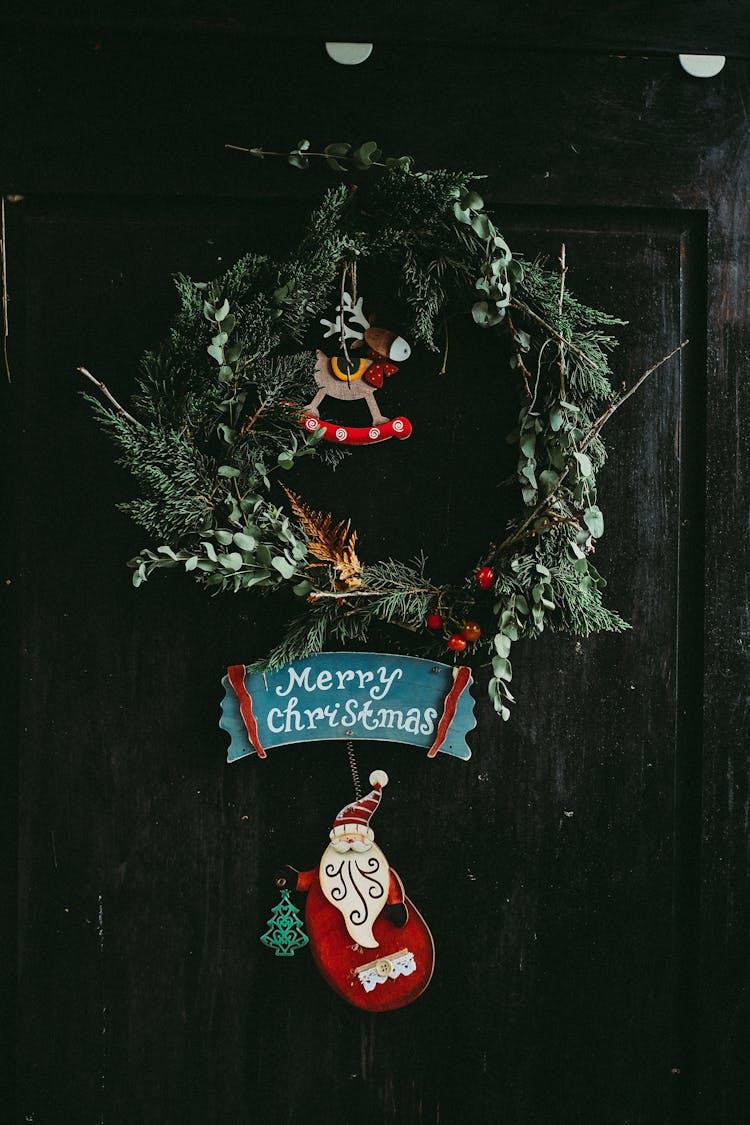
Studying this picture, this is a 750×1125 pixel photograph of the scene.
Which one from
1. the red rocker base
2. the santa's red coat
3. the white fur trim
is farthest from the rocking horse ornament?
the santa's red coat

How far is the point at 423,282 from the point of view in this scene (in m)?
1.45

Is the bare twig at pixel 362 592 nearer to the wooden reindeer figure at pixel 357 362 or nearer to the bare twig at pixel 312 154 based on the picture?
the wooden reindeer figure at pixel 357 362

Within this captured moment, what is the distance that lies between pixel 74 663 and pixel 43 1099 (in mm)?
837

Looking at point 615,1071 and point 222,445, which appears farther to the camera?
point 615,1071

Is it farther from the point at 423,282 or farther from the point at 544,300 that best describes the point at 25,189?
the point at 544,300

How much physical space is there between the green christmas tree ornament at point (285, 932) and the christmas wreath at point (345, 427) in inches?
19.5

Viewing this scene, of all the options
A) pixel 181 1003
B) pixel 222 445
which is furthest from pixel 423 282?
pixel 181 1003

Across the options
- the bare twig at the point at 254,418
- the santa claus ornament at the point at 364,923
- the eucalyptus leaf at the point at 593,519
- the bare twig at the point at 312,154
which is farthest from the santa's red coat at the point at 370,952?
the bare twig at the point at 312,154

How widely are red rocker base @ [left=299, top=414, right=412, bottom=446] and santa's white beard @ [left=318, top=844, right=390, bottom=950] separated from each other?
77 centimetres

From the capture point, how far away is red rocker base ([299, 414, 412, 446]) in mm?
1453

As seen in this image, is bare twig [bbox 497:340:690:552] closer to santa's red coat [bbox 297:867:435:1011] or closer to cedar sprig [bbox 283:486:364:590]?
cedar sprig [bbox 283:486:364:590]

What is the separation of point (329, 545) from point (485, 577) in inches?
11.3

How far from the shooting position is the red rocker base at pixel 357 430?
57.2 inches

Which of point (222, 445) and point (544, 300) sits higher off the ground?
point (544, 300)
